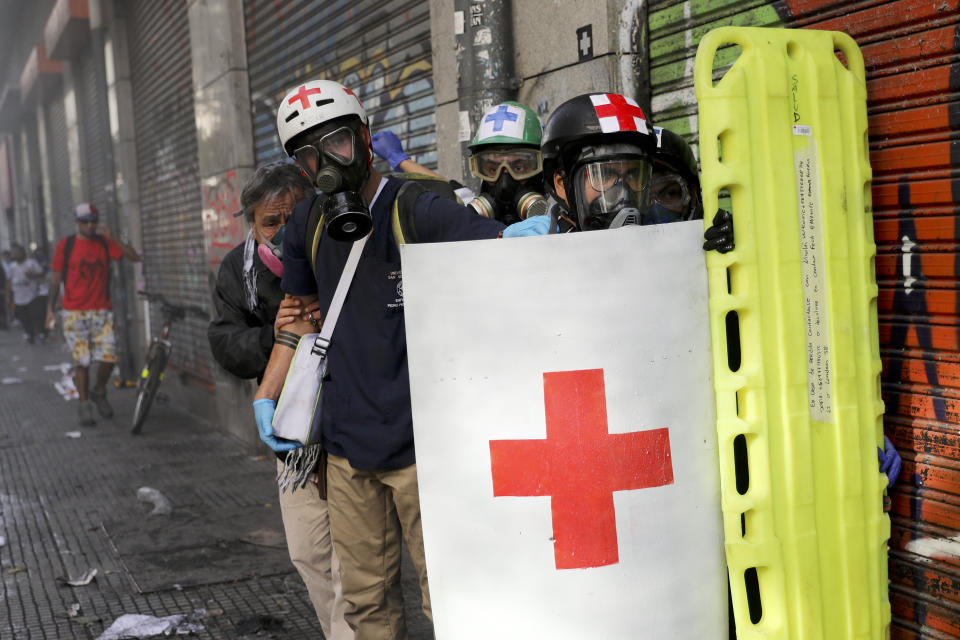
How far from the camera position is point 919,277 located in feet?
8.73

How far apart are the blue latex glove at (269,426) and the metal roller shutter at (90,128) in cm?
1301

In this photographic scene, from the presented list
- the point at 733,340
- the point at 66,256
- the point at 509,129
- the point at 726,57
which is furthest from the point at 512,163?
the point at 66,256

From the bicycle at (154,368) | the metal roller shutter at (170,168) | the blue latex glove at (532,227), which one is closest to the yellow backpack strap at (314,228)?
the blue latex glove at (532,227)

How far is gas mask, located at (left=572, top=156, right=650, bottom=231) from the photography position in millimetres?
2102

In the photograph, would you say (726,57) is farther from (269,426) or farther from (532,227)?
(269,426)

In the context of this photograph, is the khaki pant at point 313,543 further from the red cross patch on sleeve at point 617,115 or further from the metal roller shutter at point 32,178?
the metal roller shutter at point 32,178

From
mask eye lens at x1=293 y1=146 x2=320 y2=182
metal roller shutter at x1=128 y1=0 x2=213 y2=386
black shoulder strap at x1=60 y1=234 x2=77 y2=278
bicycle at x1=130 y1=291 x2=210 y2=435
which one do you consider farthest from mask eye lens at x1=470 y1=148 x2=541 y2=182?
black shoulder strap at x1=60 y1=234 x2=77 y2=278

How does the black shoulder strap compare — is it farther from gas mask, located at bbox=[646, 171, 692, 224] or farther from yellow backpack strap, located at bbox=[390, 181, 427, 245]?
gas mask, located at bbox=[646, 171, 692, 224]

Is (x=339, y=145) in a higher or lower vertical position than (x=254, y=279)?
higher

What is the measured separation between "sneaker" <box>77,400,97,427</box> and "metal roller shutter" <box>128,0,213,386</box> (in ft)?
3.73

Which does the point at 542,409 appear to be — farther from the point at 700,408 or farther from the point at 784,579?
the point at 784,579

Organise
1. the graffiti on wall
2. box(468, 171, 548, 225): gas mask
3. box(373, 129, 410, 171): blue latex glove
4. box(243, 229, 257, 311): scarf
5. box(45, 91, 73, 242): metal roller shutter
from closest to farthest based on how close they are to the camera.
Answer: box(243, 229, 257, 311): scarf
box(468, 171, 548, 225): gas mask
box(373, 129, 410, 171): blue latex glove
the graffiti on wall
box(45, 91, 73, 242): metal roller shutter

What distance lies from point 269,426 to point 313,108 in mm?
946

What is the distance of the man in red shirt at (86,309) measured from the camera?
9336mm
